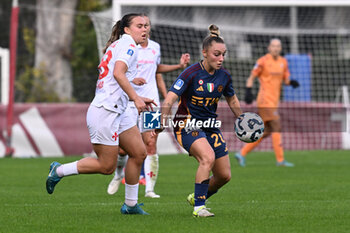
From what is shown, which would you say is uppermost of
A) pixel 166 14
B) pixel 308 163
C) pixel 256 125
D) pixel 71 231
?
pixel 166 14

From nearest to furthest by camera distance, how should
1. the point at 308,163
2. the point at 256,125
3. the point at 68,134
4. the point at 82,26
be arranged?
the point at 256,125, the point at 308,163, the point at 68,134, the point at 82,26

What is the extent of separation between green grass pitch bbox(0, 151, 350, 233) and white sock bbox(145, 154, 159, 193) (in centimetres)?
16

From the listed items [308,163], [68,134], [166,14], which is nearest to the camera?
[308,163]

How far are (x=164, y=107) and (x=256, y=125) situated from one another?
99cm

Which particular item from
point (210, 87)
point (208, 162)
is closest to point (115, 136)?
point (208, 162)

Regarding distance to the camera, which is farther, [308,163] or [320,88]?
[320,88]

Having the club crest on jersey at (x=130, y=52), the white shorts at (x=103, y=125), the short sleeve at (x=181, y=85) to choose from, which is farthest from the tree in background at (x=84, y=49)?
the club crest on jersey at (x=130, y=52)

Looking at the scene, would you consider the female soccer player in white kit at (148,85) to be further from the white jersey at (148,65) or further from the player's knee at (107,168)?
the player's knee at (107,168)

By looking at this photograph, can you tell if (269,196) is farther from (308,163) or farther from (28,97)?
(28,97)

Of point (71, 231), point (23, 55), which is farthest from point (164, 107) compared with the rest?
A: point (23, 55)

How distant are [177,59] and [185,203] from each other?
12256mm

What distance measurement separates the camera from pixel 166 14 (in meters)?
22.4

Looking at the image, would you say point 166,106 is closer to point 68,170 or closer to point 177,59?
point 68,170

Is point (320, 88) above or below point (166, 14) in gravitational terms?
below
